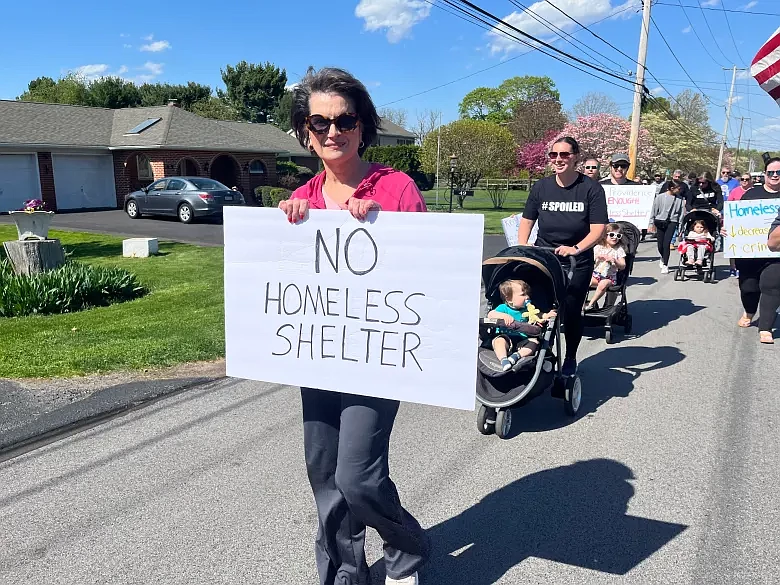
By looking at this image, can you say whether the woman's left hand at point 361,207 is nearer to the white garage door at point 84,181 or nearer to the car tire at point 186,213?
the car tire at point 186,213

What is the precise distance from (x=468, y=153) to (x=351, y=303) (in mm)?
28905

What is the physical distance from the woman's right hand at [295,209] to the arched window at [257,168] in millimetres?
31902

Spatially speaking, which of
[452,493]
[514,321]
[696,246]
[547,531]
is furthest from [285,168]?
[547,531]

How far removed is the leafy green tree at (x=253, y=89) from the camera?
2549 inches

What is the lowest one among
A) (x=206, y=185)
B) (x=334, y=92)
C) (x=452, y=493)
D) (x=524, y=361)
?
(x=452, y=493)

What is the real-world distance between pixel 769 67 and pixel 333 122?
126 inches

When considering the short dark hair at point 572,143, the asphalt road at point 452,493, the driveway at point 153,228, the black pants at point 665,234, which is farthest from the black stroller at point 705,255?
the short dark hair at point 572,143

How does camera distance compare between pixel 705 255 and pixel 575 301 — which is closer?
pixel 575 301

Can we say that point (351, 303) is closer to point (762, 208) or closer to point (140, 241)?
point (762, 208)

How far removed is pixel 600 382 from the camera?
572 centimetres

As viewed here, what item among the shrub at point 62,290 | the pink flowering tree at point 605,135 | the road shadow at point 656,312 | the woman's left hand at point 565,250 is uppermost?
the pink flowering tree at point 605,135

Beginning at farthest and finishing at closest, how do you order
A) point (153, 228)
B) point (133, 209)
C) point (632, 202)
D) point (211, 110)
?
point (211, 110)
point (133, 209)
point (153, 228)
point (632, 202)

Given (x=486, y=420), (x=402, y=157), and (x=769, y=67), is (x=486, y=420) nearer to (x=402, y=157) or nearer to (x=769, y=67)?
(x=769, y=67)

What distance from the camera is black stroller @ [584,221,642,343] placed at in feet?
23.0
